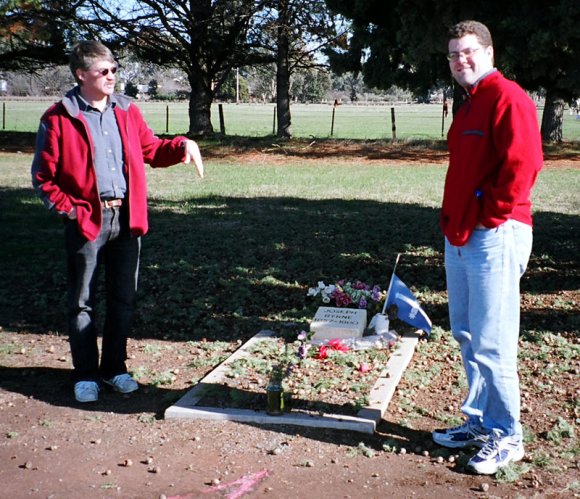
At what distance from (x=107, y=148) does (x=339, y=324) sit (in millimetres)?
2381

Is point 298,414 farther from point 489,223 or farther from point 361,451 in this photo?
point 489,223

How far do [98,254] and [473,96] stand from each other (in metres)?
2.48

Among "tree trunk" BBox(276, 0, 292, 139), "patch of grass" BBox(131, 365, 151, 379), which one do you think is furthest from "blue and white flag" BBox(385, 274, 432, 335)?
"tree trunk" BBox(276, 0, 292, 139)

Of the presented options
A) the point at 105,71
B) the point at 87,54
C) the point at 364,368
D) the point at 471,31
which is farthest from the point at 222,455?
the point at 471,31

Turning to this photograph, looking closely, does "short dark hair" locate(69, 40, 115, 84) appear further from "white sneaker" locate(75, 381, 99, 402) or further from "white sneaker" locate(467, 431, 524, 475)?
"white sneaker" locate(467, 431, 524, 475)

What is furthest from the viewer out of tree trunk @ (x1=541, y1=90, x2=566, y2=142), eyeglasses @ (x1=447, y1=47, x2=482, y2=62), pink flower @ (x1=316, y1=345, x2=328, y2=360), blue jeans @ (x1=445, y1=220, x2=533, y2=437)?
tree trunk @ (x1=541, y1=90, x2=566, y2=142)

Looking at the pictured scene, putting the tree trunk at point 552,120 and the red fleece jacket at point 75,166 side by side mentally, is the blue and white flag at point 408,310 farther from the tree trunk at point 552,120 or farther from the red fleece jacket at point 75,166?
the tree trunk at point 552,120

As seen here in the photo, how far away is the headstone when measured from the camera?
5988mm

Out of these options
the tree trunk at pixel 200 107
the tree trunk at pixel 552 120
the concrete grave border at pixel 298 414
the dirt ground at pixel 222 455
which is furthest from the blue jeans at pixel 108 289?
the tree trunk at pixel 552 120

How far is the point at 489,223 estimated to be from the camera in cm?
360

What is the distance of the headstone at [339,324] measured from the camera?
236 inches

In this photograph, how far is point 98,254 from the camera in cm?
480

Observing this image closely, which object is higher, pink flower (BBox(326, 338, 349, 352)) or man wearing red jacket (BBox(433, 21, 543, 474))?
man wearing red jacket (BBox(433, 21, 543, 474))

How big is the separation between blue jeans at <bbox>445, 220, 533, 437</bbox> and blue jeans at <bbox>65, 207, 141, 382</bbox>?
2051 mm
